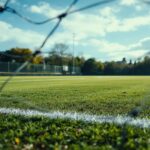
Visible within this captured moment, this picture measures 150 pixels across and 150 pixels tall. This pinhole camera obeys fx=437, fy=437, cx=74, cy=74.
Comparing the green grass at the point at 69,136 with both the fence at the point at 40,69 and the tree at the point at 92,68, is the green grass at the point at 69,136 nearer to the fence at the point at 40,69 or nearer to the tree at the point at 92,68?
the fence at the point at 40,69

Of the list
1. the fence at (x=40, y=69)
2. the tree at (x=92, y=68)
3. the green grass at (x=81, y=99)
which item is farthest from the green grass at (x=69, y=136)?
the tree at (x=92, y=68)

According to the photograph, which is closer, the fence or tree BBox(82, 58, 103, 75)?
the fence

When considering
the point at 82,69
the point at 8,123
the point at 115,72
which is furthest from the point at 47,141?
the point at 82,69

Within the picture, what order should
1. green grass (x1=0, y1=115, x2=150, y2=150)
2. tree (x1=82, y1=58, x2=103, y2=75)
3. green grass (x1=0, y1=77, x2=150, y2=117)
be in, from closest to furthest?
green grass (x1=0, y1=115, x2=150, y2=150) < green grass (x1=0, y1=77, x2=150, y2=117) < tree (x1=82, y1=58, x2=103, y2=75)

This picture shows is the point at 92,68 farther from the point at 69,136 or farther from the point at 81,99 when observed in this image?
the point at 69,136

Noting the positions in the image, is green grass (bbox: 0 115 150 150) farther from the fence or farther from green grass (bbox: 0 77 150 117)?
the fence

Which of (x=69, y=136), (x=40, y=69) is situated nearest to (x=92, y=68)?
(x=40, y=69)

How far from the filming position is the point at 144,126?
20.7 feet

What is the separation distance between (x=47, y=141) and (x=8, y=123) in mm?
1560

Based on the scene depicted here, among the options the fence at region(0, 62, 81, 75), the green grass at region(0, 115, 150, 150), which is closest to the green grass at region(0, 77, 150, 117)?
the green grass at region(0, 115, 150, 150)

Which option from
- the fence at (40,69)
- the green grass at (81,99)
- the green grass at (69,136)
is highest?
the fence at (40,69)

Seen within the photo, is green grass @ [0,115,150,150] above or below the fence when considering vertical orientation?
below

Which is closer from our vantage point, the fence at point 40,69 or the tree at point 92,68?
the fence at point 40,69

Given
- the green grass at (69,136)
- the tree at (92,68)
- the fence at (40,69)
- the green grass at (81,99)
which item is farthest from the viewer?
the tree at (92,68)
